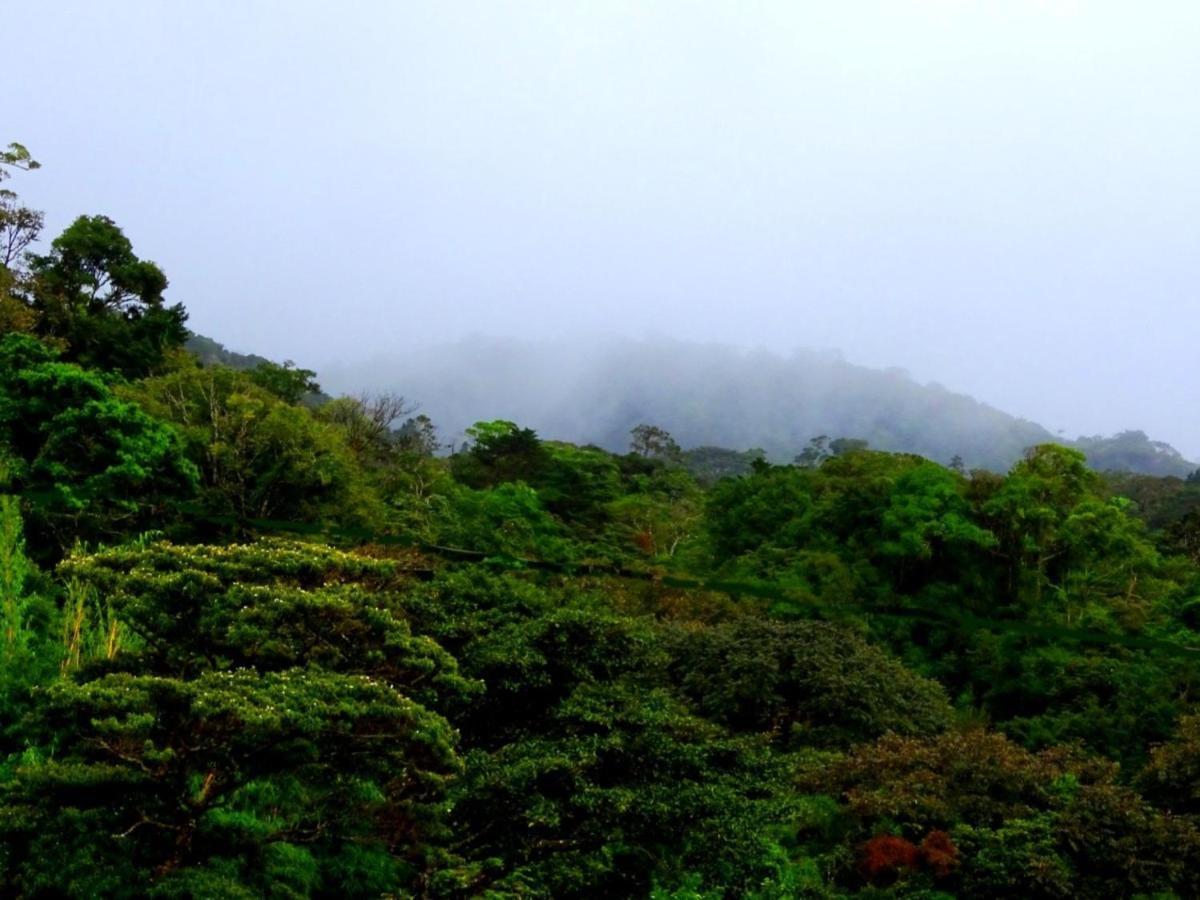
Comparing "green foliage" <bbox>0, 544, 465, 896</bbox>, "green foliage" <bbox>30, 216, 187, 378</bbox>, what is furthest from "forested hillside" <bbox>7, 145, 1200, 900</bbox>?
"green foliage" <bbox>30, 216, 187, 378</bbox>

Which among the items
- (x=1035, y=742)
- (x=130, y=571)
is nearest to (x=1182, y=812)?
(x=1035, y=742)

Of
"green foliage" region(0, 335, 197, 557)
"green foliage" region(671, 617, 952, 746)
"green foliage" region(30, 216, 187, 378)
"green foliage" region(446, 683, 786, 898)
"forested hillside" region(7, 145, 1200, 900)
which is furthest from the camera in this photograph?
"green foliage" region(30, 216, 187, 378)

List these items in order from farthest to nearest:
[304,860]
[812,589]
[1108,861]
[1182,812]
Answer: [812,589] < [1182,812] < [1108,861] < [304,860]

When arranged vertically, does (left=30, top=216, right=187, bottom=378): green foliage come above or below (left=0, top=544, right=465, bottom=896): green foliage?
above

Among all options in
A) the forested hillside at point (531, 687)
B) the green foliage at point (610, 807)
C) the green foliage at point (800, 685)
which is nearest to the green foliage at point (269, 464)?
the forested hillside at point (531, 687)

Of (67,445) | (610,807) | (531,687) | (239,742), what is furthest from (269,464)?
(610,807)

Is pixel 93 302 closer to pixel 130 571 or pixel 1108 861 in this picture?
pixel 130 571

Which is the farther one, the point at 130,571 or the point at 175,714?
the point at 130,571

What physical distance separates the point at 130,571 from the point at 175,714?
4.90ft

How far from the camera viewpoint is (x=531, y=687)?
8648 millimetres

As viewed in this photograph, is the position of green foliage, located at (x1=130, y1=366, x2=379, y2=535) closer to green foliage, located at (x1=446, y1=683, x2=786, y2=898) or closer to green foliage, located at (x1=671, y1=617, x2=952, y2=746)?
green foliage, located at (x1=671, y1=617, x2=952, y2=746)

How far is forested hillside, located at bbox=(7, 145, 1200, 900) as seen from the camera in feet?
21.0

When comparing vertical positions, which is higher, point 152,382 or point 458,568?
point 152,382

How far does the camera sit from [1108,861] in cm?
881
